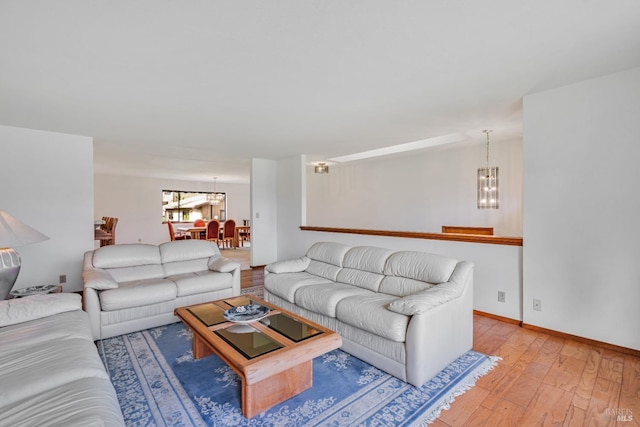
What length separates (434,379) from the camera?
6.98 ft

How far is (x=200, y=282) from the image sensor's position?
11.1ft

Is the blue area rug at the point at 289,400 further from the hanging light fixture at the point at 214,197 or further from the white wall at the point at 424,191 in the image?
the hanging light fixture at the point at 214,197

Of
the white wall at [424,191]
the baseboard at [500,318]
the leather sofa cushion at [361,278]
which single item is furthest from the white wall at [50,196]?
the baseboard at [500,318]

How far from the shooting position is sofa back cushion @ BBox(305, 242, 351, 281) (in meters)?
3.47

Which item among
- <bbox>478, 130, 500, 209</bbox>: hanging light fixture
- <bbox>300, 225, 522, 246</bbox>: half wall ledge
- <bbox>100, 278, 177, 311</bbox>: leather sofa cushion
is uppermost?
<bbox>478, 130, 500, 209</bbox>: hanging light fixture

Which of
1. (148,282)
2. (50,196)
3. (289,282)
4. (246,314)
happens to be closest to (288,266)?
(289,282)

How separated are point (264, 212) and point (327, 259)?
2952 millimetres

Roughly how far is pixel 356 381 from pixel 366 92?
245cm

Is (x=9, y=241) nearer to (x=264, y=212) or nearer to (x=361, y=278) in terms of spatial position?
(x=361, y=278)

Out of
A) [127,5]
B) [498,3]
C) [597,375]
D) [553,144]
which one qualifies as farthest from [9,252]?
[553,144]

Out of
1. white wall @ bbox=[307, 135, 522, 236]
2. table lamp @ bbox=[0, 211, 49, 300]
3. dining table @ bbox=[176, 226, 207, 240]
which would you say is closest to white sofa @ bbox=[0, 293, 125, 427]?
table lamp @ bbox=[0, 211, 49, 300]

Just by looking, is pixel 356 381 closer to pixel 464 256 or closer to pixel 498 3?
pixel 464 256

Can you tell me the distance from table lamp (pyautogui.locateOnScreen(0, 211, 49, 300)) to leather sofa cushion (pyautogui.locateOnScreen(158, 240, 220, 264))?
1456 mm

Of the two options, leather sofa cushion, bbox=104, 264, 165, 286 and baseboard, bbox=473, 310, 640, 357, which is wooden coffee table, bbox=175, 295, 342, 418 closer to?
leather sofa cushion, bbox=104, 264, 165, 286
